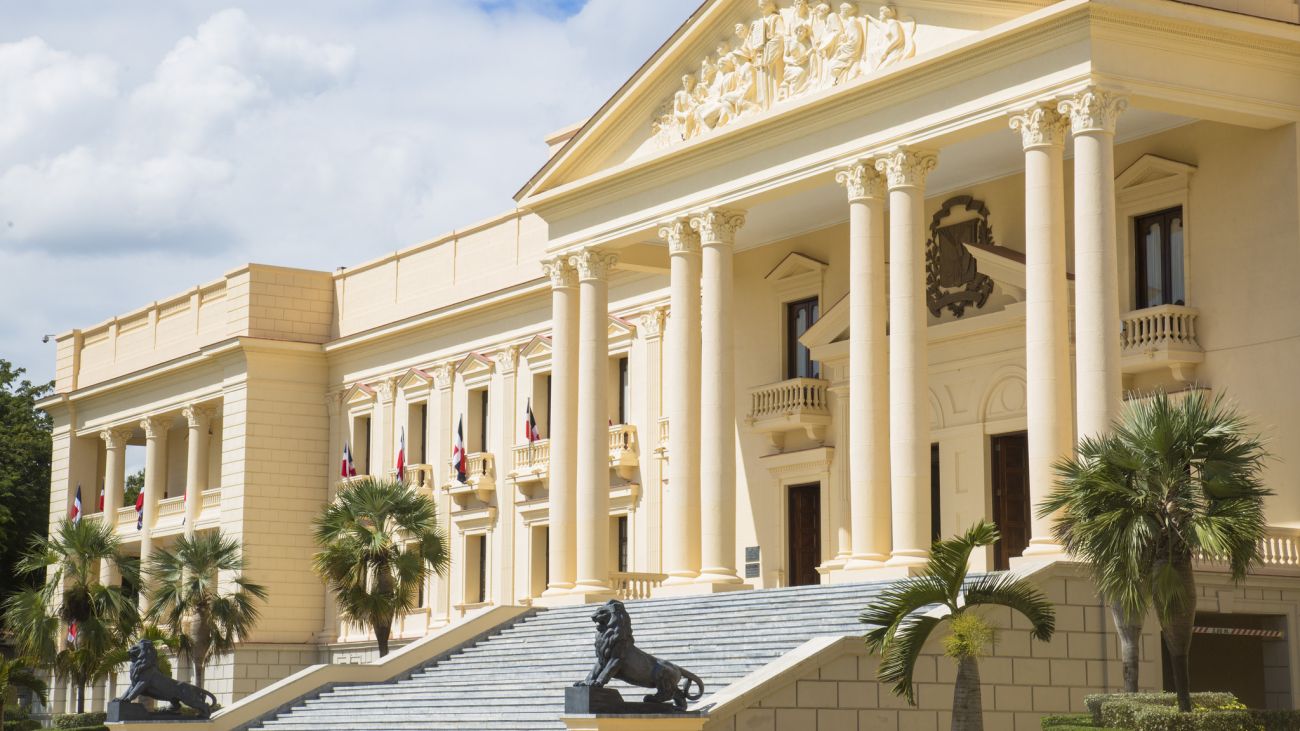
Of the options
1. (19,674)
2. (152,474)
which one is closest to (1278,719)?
(19,674)

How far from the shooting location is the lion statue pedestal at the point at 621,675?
68.2 feet

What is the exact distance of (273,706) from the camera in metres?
32.2

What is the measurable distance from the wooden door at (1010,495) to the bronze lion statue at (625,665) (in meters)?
12.9

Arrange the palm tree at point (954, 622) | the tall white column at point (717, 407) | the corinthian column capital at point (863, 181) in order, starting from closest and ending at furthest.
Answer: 1. the palm tree at point (954, 622)
2. the corinthian column capital at point (863, 181)
3. the tall white column at point (717, 407)

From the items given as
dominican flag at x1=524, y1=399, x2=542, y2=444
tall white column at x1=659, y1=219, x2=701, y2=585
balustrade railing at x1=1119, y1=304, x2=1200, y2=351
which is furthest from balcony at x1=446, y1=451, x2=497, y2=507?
balustrade railing at x1=1119, y1=304, x2=1200, y2=351

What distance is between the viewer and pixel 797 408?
122ft

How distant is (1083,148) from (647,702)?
10.4 metres

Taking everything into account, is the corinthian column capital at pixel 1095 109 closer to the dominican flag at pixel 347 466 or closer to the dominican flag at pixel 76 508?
the dominican flag at pixel 347 466

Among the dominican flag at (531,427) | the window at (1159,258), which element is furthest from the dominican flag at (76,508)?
the window at (1159,258)

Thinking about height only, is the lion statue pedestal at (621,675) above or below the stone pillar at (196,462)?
below

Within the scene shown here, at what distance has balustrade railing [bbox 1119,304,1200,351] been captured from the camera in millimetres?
29266

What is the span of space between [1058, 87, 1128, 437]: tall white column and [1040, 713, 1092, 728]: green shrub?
4.13 metres

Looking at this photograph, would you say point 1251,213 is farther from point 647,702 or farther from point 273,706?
point 273,706

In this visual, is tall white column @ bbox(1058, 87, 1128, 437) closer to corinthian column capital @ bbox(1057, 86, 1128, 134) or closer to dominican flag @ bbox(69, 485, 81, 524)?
corinthian column capital @ bbox(1057, 86, 1128, 134)
